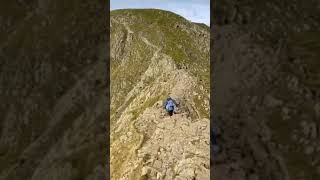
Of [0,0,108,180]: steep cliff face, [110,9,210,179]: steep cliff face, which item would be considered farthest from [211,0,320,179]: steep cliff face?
[110,9,210,179]: steep cliff face

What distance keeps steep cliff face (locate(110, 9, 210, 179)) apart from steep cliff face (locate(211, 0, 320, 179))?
31.9 ft

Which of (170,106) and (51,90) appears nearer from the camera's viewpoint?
(51,90)

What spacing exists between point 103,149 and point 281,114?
11.6 feet

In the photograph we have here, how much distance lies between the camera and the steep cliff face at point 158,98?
67.8 feet

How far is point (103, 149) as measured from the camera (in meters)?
9.69

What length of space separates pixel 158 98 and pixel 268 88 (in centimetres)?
2583

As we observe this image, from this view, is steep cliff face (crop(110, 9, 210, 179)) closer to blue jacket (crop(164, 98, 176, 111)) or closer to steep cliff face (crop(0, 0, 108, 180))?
blue jacket (crop(164, 98, 176, 111))

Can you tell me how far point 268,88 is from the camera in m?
8.76

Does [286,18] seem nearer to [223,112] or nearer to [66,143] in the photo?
[223,112]

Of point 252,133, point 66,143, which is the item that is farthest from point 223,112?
point 66,143

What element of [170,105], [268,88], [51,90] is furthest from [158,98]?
[268,88]

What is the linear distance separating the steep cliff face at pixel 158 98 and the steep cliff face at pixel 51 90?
9.61 meters

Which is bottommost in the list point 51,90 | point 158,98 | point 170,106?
point 170,106

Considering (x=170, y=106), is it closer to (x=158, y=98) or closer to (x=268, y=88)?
(x=158, y=98)
